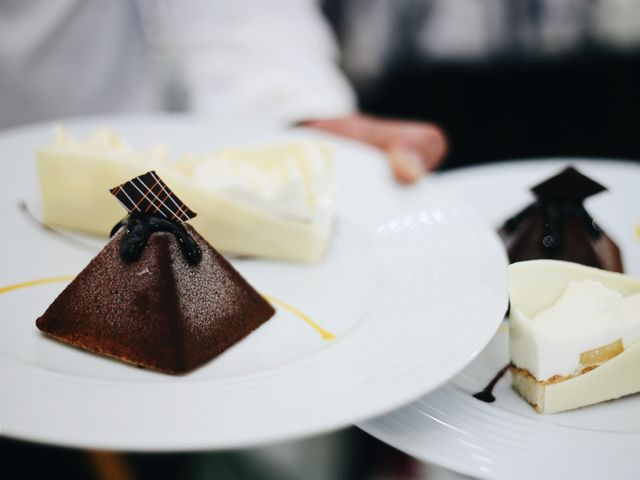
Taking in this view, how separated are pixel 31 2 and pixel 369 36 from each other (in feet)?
6.93

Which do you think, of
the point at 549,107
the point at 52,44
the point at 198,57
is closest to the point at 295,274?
the point at 52,44

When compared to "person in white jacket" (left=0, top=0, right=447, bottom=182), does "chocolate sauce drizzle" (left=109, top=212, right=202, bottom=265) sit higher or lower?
higher

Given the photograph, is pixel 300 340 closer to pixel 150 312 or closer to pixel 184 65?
pixel 150 312

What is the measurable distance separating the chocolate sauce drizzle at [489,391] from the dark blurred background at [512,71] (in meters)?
2.36

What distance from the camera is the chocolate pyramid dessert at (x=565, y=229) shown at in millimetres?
1102

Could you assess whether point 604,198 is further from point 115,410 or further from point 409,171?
point 115,410

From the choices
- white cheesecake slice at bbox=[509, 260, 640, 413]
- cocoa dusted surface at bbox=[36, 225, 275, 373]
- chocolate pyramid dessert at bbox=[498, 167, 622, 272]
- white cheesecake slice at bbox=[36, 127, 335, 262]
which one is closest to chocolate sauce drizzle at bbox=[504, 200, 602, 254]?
chocolate pyramid dessert at bbox=[498, 167, 622, 272]

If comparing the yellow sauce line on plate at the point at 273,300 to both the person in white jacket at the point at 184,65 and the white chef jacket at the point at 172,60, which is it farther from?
the white chef jacket at the point at 172,60

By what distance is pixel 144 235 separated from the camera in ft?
2.89

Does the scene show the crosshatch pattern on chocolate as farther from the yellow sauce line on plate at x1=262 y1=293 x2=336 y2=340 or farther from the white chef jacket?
the white chef jacket

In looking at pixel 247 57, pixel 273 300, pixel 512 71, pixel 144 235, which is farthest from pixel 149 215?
pixel 512 71

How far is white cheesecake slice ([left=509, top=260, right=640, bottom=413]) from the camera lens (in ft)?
2.98

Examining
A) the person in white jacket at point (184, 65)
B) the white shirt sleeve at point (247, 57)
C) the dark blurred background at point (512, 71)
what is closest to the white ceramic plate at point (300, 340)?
the person in white jacket at point (184, 65)

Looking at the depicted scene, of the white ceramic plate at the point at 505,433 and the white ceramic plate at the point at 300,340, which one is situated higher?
the white ceramic plate at the point at 300,340
